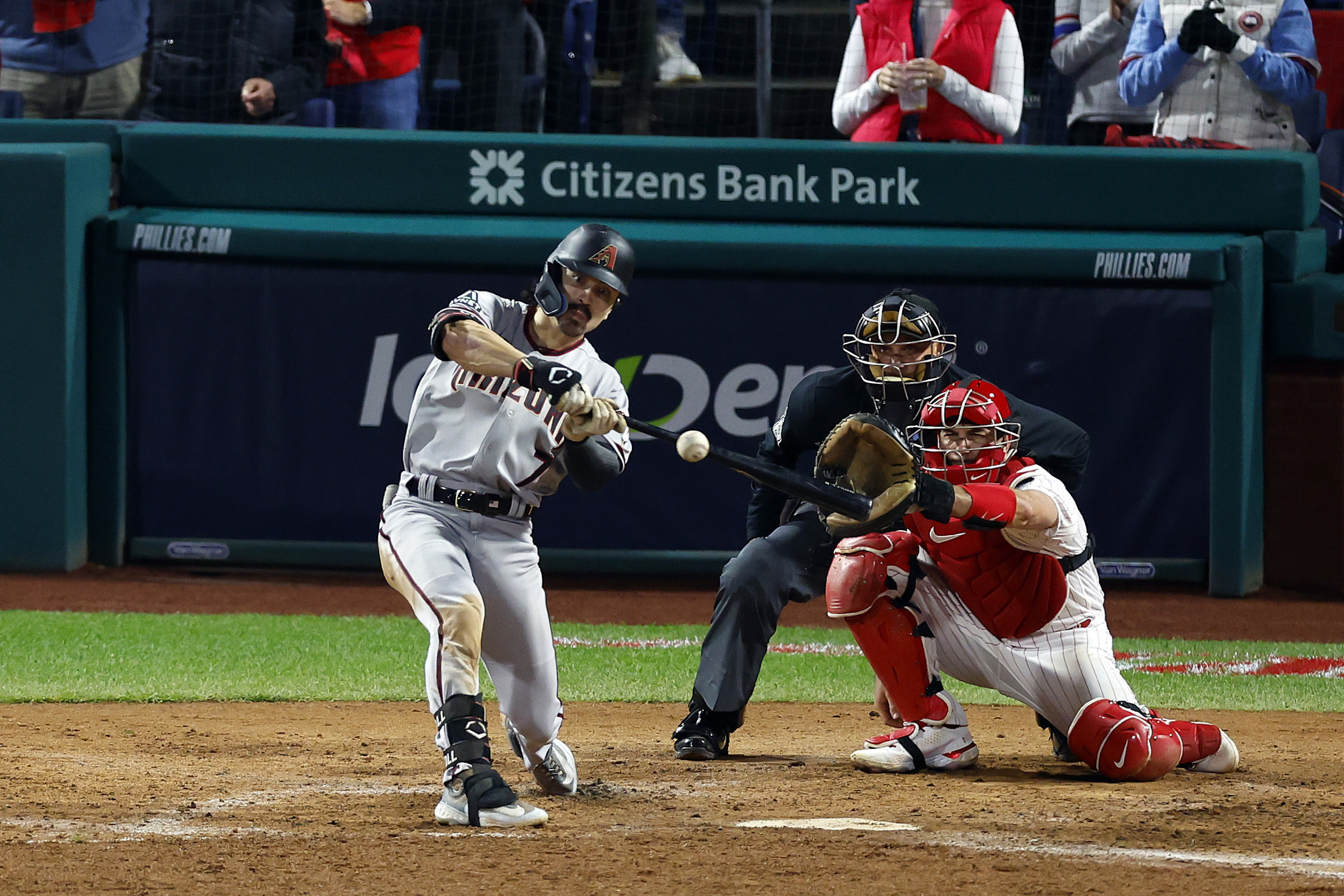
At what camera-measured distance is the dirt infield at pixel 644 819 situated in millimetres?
3715

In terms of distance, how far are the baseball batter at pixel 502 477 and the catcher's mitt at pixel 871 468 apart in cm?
55

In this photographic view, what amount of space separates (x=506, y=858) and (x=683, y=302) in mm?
5216

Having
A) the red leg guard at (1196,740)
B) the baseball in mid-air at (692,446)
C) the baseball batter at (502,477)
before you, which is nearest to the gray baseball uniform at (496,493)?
the baseball batter at (502,477)

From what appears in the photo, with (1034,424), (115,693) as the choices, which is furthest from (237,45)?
(1034,424)

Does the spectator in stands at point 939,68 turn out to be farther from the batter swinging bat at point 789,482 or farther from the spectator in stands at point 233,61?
the batter swinging bat at point 789,482

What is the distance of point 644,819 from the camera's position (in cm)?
434

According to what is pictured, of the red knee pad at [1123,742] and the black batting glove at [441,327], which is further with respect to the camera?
the red knee pad at [1123,742]

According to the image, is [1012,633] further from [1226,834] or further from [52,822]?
[52,822]

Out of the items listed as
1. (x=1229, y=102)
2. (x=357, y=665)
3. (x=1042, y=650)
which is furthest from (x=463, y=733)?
(x=1229, y=102)

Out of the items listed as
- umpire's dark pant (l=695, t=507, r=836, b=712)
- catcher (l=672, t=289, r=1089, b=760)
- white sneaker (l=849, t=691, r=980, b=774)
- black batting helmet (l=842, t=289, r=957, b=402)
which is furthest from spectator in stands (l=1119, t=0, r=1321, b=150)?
white sneaker (l=849, t=691, r=980, b=774)

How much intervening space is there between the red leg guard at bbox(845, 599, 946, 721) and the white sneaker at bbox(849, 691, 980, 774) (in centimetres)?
4

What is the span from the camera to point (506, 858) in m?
3.88

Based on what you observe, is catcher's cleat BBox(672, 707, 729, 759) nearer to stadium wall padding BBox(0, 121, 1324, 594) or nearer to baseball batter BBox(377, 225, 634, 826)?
baseball batter BBox(377, 225, 634, 826)

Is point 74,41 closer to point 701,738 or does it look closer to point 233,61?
point 233,61
